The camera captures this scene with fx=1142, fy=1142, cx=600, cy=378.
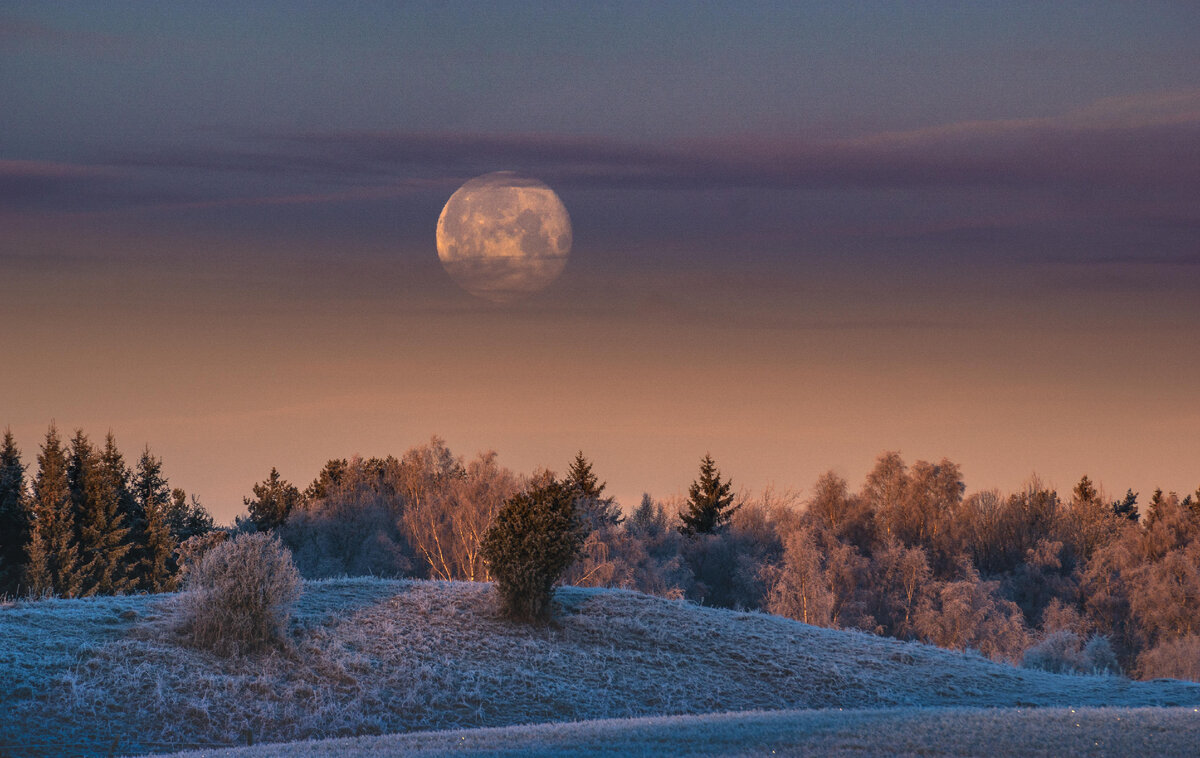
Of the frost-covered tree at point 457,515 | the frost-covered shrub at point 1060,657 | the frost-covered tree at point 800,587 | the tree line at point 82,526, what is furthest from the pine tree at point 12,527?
the frost-covered shrub at point 1060,657

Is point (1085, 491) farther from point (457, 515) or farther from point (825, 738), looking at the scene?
point (825, 738)

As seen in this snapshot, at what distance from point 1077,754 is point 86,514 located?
47.0 meters

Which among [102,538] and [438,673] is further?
Answer: [102,538]

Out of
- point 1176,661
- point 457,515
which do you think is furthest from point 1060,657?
point 457,515

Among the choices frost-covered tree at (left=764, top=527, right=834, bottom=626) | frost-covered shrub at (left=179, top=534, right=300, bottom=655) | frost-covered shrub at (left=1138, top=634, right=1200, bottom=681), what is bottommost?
frost-covered shrub at (left=1138, top=634, right=1200, bottom=681)

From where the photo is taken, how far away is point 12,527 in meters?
49.5

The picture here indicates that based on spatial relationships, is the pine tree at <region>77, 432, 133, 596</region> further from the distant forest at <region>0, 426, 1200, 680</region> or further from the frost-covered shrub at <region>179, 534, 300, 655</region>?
the frost-covered shrub at <region>179, 534, 300, 655</region>

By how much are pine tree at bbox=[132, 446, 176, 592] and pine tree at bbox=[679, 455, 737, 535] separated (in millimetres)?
35598

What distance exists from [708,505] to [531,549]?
55.8m

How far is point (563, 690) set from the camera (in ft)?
71.2

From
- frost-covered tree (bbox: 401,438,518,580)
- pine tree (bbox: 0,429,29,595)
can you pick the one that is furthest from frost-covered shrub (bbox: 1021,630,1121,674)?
pine tree (bbox: 0,429,29,595)

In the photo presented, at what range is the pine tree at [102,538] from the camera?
4956cm

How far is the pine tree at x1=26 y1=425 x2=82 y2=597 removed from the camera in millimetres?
46938

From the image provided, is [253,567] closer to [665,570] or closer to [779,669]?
[779,669]
